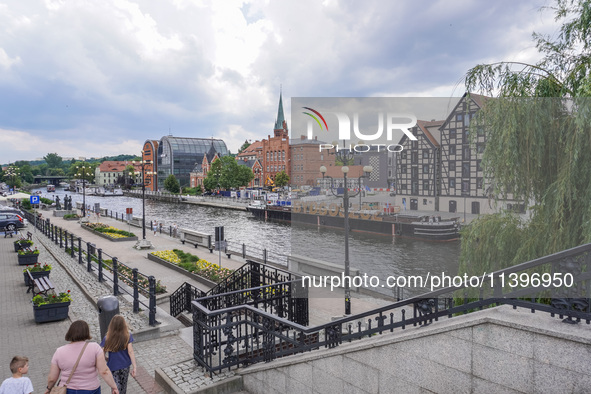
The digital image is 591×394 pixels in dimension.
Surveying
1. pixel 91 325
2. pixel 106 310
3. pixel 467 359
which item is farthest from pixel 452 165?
pixel 467 359

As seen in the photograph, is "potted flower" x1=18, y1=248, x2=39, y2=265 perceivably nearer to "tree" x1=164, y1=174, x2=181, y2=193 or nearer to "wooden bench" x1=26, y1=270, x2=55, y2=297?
"wooden bench" x1=26, y1=270, x2=55, y2=297

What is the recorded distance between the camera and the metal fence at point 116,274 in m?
8.89

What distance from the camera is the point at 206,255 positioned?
75.5 ft

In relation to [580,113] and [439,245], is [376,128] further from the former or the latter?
[439,245]

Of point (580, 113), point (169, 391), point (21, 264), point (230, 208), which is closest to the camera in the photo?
point (169, 391)

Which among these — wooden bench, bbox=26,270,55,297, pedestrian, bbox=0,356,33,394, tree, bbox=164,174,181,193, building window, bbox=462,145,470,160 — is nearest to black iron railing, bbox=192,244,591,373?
pedestrian, bbox=0,356,33,394

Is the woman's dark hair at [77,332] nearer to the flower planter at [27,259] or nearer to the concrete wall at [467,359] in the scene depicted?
the concrete wall at [467,359]

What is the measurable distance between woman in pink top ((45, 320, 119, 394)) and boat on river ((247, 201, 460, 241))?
21.0m

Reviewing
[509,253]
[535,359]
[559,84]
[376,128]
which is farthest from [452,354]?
[376,128]

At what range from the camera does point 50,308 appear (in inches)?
370

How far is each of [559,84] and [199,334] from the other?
9801 mm

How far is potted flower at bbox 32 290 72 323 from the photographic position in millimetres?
9320

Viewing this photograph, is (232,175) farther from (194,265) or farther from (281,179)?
(194,265)

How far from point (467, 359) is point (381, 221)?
113 ft
